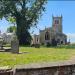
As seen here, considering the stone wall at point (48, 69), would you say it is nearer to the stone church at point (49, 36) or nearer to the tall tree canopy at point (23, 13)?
the tall tree canopy at point (23, 13)

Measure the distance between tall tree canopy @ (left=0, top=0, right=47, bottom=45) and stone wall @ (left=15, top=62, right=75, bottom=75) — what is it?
44.0 m

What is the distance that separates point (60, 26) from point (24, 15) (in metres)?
51.1

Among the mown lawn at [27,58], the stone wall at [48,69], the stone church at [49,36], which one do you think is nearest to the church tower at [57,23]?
the stone church at [49,36]

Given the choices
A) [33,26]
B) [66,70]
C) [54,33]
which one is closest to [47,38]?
[54,33]

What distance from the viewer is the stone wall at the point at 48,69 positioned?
7.22 metres

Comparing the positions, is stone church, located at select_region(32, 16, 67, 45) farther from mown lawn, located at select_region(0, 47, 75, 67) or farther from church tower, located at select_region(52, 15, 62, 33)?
mown lawn, located at select_region(0, 47, 75, 67)

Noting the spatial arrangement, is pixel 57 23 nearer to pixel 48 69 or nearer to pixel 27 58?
pixel 27 58

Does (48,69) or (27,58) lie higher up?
(27,58)

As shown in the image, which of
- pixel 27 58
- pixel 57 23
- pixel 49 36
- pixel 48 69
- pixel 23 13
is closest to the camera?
pixel 48 69

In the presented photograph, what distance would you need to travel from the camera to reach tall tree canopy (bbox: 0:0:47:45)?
51812mm

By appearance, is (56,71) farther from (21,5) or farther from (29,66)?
(21,5)

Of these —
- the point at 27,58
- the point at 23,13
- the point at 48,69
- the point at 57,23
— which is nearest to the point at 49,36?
the point at 57,23

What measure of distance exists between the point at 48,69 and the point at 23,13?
45727mm

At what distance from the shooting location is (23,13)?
52.9 m
